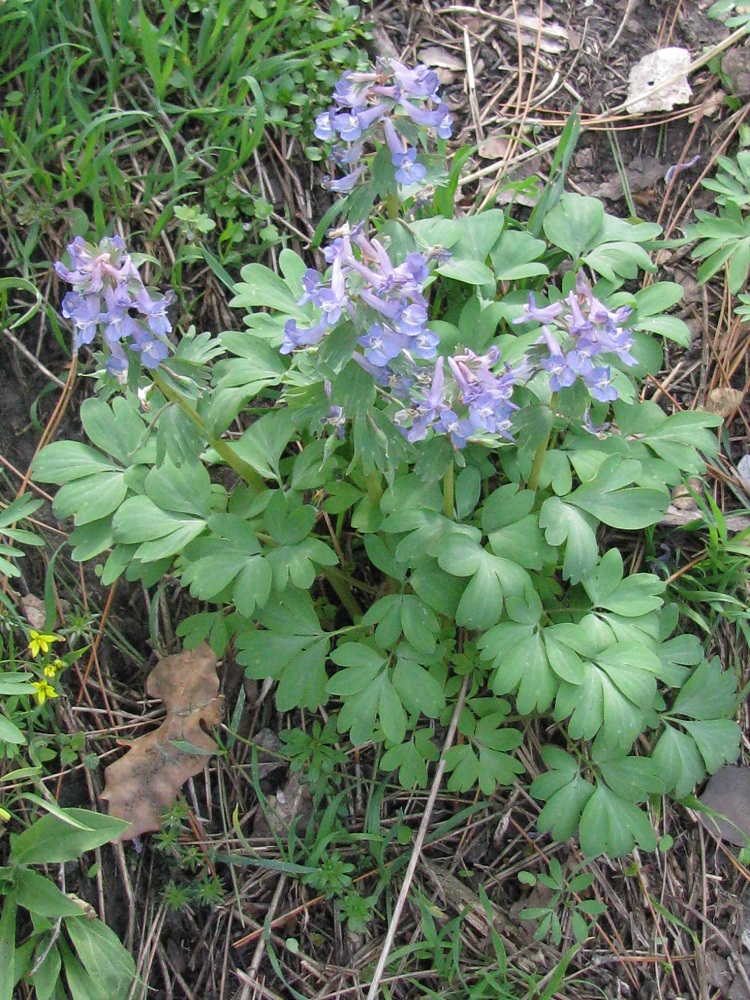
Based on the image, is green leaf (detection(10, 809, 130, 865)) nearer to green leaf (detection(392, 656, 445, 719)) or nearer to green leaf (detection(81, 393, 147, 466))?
green leaf (detection(392, 656, 445, 719))

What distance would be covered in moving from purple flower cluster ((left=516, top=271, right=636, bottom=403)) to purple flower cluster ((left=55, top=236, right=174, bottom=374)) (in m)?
0.96

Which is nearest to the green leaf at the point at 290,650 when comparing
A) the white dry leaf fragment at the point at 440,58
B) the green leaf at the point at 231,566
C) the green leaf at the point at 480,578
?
the green leaf at the point at 231,566

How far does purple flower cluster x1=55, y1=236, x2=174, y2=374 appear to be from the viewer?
81.6 inches

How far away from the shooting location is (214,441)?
2.59m

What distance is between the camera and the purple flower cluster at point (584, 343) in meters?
2.18

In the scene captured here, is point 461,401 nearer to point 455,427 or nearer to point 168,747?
point 455,427

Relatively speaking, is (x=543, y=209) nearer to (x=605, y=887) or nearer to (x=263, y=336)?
(x=263, y=336)

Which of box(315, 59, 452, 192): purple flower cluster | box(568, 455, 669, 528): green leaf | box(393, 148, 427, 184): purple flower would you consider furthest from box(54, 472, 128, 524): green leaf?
box(568, 455, 669, 528): green leaf

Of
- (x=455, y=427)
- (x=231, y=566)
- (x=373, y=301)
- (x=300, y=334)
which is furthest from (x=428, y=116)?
(x=231, y=566)

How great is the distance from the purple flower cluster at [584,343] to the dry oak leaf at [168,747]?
164cm

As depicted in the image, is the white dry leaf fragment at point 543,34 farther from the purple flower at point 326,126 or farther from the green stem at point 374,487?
the green stem at point 374,487

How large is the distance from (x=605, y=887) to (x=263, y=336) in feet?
7.08

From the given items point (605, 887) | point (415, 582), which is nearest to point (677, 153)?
point (415, 582)

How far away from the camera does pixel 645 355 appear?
2930mm
